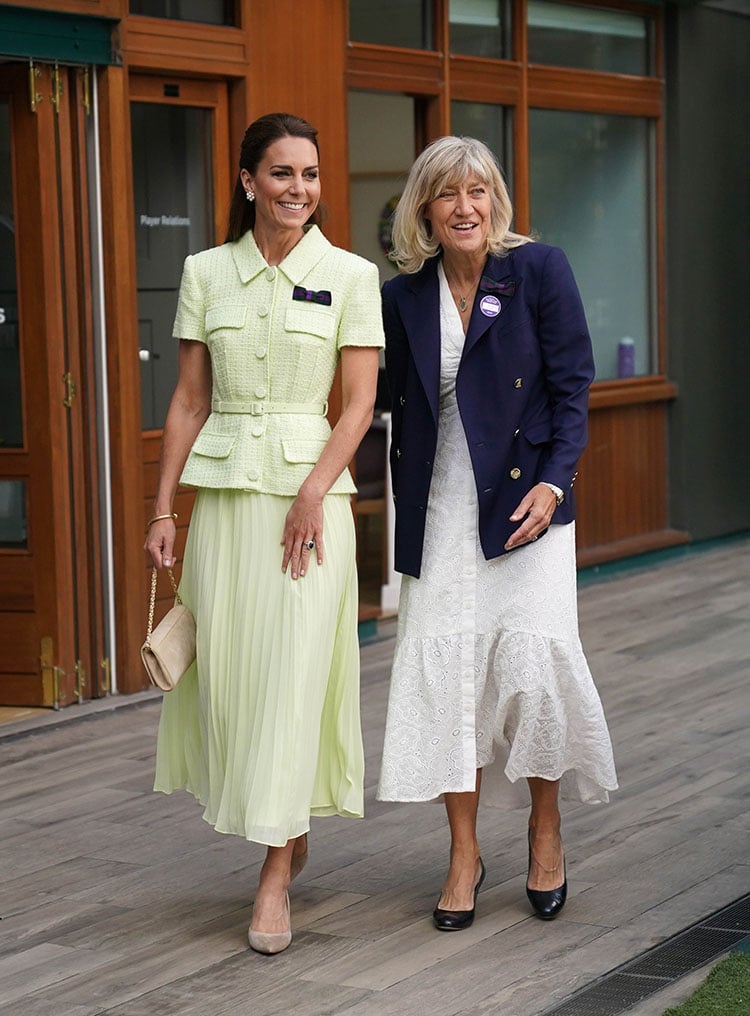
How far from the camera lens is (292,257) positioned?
4094 millimetres

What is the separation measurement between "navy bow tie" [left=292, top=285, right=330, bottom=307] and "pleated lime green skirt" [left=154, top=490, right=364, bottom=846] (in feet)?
1.46

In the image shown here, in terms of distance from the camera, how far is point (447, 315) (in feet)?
13.6

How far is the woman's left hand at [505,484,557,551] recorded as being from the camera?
13.2 feet

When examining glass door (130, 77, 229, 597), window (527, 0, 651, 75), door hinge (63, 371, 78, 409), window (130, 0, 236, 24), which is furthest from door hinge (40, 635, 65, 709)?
window (527, 0, 651, 75)

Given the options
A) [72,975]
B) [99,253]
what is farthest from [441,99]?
[72,975]

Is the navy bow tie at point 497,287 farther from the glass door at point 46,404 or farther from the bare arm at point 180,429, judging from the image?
the glass door at point 46,404

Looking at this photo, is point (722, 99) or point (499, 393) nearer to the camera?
point (499, 393)

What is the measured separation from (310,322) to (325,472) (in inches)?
13.5

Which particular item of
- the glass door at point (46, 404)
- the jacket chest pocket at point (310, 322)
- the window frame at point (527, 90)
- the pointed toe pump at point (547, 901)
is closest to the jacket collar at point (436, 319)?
the jacket chest pocket at point (310, 322)

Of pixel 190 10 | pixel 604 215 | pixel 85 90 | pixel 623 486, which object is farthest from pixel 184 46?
pixel 623 486

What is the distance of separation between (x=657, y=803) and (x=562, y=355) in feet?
5.64

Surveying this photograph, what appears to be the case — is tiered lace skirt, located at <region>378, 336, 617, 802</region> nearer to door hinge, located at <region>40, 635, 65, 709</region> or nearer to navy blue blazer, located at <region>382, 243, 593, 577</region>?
navy blue blazer, located at <region>382, 243, 593, 577</region>

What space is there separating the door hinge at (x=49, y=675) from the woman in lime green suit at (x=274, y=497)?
2.48m

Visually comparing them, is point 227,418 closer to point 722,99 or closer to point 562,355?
point 562,355
